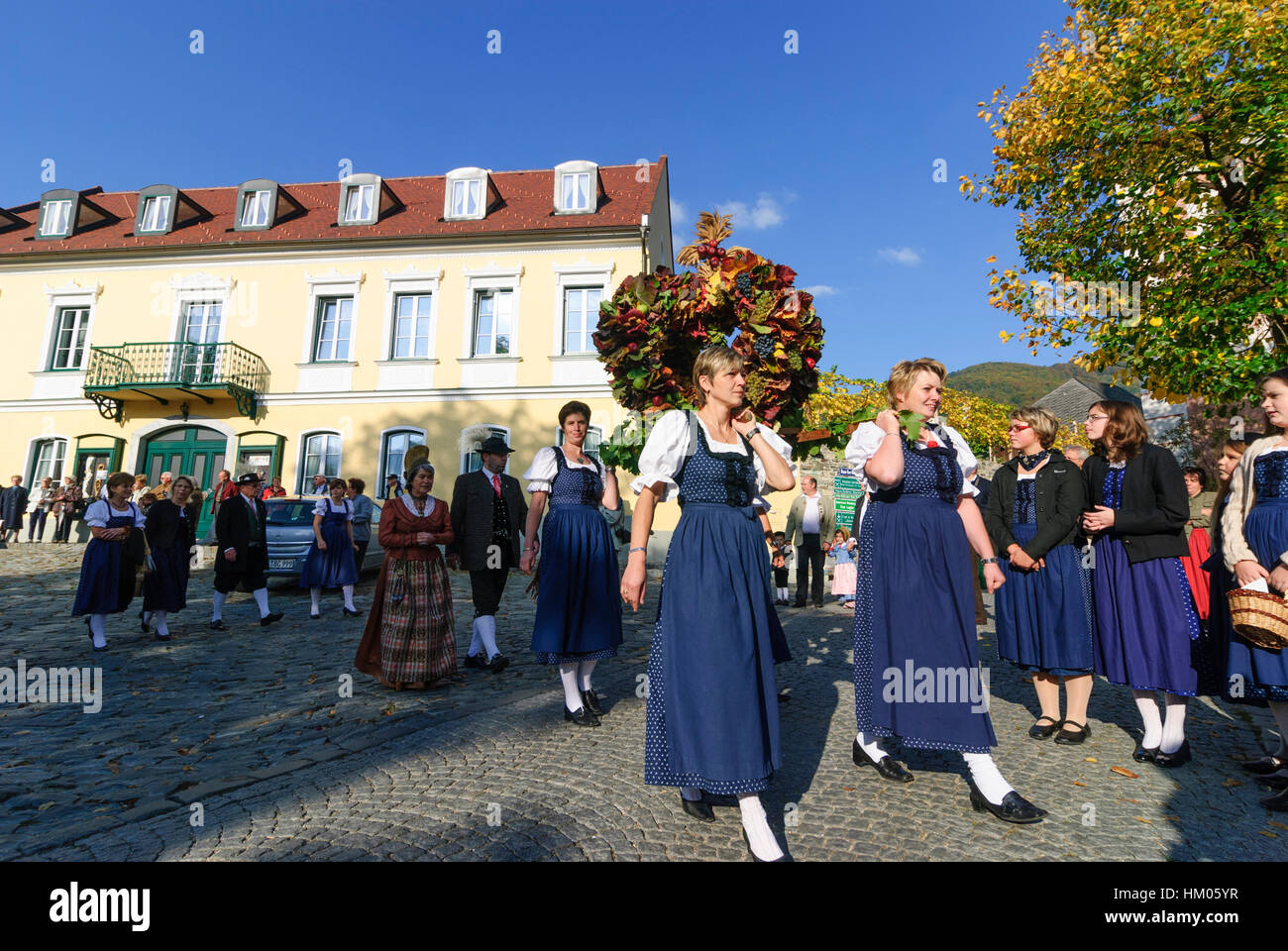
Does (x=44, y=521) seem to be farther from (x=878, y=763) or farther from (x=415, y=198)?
(x=878, y=763)

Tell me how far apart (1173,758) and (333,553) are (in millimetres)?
9686

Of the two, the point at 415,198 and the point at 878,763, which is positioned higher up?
the point at 415,198

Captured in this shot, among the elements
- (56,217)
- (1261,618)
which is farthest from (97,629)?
(56,217)

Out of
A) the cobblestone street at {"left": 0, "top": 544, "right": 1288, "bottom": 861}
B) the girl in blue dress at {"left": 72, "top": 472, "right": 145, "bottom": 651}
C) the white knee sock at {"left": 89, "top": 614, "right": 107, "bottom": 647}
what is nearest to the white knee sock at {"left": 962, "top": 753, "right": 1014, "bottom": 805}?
the cobblestone street at {"left": 0, "top": 544, "right": 1288, "bottom": 861}

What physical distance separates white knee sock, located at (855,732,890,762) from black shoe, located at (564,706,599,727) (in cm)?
170

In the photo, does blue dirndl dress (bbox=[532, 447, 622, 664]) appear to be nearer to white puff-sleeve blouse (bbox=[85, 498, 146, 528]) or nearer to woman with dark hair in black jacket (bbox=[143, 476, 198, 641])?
white puff-sleeve blouse (bbox=[85, 498, 146, 528])

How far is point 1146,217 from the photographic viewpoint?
11195 millimetres

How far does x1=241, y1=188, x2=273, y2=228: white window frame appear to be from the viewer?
849 inches

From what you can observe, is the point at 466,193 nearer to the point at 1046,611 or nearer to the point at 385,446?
the point at 385,446

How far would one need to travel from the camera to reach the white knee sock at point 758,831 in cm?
243
